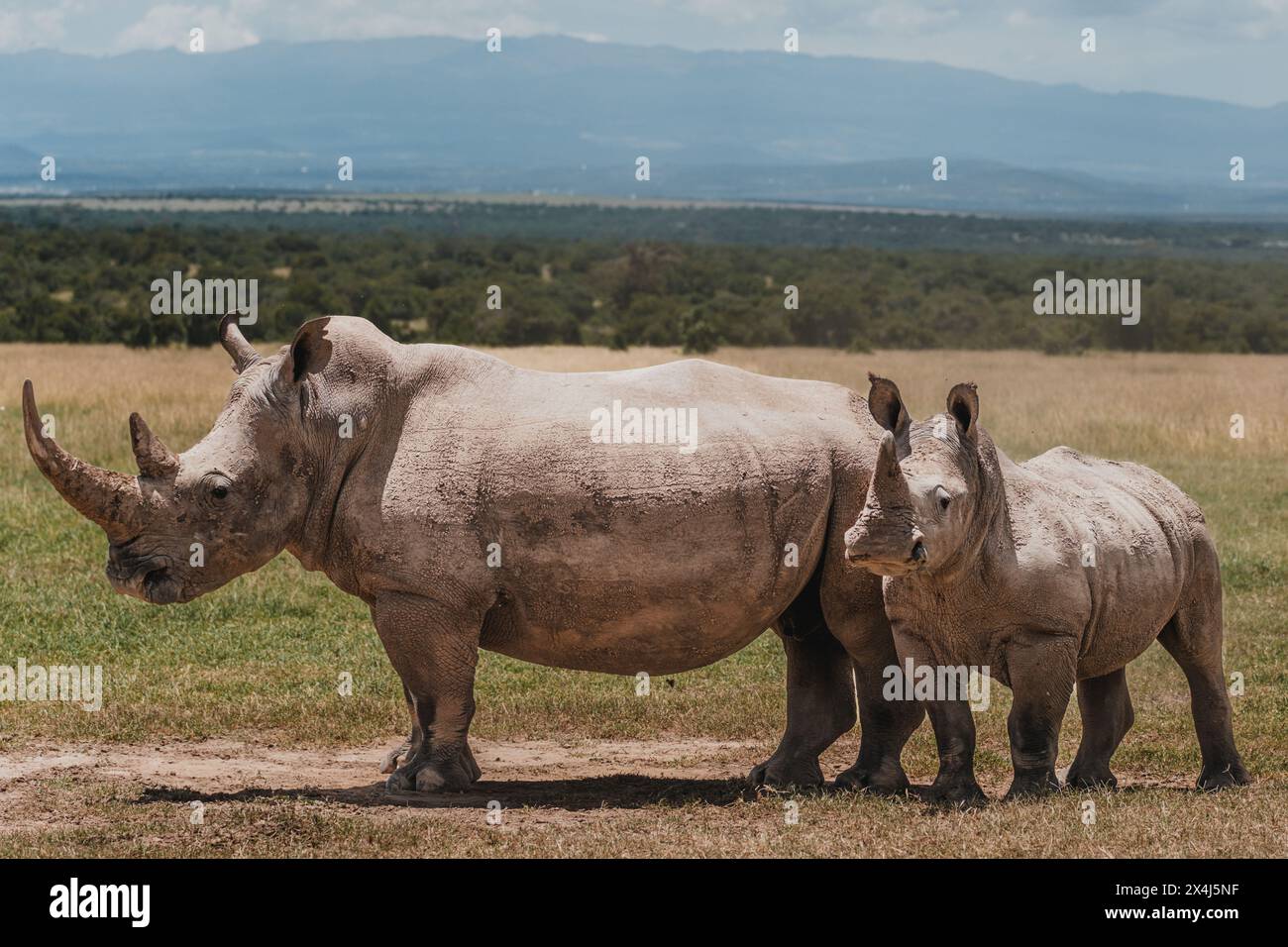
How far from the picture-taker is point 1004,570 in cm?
898

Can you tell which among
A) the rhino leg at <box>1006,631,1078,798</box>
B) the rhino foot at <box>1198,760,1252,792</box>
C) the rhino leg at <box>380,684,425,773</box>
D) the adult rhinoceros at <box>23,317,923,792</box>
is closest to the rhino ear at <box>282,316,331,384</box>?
the adult rhinoceros at <box>23,317,923,792</box>

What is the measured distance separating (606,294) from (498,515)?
219 ft

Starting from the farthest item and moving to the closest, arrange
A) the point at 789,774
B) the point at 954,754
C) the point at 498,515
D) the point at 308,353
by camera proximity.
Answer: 1. the point at 789,774
2. the point at 308,353
3. the point at 498,515
4. the point at 954,754

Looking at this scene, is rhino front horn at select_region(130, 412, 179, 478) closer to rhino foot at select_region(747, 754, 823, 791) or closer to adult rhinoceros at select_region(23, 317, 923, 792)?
adult rhinoceros at select_region(23, 317, 923, 792)

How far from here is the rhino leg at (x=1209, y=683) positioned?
1009 cm

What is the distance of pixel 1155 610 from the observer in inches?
380

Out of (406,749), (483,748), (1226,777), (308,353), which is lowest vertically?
(483,748)

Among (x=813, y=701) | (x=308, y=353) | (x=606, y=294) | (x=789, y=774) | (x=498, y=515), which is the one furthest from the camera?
(x=606, y=294)

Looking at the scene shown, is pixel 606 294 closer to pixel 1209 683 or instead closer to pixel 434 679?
pixel 1209 683

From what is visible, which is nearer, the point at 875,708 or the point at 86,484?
the point at 86,484

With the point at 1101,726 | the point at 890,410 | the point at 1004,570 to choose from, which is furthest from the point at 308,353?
the point at 1101,726

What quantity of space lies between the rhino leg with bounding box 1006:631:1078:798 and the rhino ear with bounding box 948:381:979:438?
105 centimetres

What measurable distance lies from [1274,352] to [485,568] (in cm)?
5755

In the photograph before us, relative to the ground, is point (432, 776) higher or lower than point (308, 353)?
lower
